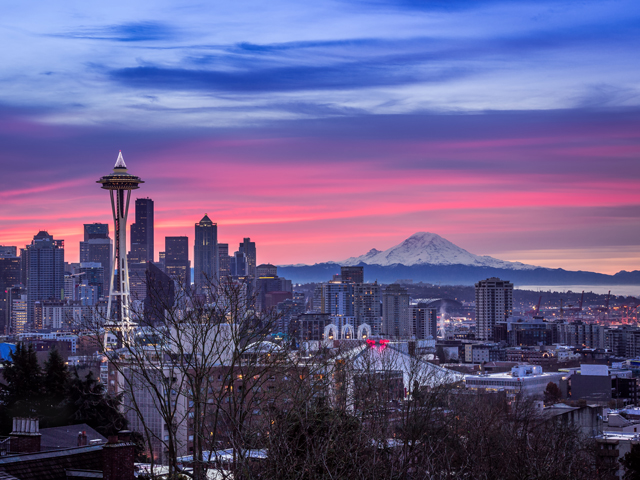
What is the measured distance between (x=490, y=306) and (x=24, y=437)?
523ft

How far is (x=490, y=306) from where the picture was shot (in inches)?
6639

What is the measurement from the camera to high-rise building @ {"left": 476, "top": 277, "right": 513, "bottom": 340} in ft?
548

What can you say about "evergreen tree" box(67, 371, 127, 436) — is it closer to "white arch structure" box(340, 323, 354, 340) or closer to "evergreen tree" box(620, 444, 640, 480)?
"evergreen tree" box(620, 444, 640, 480)

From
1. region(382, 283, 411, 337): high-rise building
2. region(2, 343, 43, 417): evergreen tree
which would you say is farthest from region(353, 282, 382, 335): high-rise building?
region(2, 343, 43, 417): evergreen tree

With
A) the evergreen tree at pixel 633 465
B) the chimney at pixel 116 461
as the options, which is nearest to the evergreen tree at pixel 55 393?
the chimney at pixel 116 461

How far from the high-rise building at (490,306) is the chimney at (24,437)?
154579mm

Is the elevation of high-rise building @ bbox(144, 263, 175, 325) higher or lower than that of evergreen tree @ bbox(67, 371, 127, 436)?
higher

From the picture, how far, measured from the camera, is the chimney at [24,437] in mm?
14055

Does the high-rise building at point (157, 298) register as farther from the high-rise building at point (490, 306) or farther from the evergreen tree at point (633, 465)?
the high-rise building at point (490, 306)

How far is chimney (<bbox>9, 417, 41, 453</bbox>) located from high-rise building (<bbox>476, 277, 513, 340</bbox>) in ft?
507

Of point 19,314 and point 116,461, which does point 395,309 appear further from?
point 116,461

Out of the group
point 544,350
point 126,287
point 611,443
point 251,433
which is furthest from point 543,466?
point 544,350

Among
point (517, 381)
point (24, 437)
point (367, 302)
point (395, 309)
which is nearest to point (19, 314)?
point (367, 302)

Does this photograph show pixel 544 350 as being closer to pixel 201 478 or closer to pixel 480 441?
pixel 480 441
